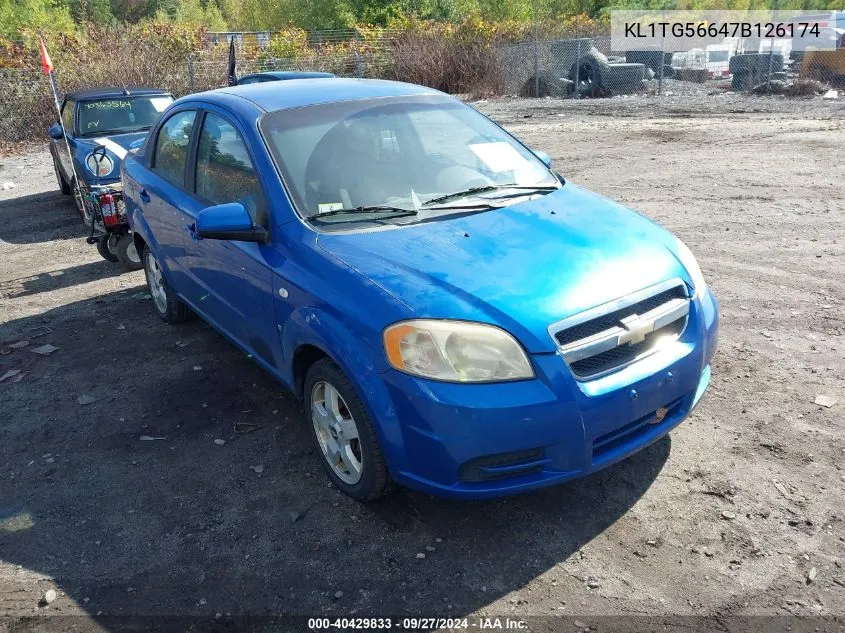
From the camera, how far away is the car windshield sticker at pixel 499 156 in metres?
4.09

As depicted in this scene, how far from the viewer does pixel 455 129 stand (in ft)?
14.1

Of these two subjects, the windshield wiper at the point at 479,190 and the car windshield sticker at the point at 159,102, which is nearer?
the windshield wiper at the point at 479,190

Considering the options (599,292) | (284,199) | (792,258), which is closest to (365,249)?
(284,199)

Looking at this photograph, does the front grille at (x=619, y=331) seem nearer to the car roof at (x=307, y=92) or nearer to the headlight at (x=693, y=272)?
the headlight at (x=693, y=272)

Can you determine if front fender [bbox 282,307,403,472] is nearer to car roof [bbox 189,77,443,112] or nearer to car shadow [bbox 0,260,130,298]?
car roof [bbox 189,77,443,112]

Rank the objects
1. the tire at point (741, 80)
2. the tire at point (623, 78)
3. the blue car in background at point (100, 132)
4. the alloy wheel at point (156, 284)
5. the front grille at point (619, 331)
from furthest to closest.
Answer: the tire at point (623, 78), the tire at point (741, 80), the blue car in background at point (100, 132), the alloy wheel at point (156, 284), the front grille at point (619, 331)

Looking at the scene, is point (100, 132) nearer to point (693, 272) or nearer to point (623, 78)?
point (693, 272)

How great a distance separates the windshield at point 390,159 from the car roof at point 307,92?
75mm

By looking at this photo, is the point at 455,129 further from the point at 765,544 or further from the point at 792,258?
the point at 792,258

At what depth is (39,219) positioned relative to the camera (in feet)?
32.7

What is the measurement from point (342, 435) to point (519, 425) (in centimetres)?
101

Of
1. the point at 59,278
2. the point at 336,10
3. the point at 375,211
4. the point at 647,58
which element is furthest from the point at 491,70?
the point at 375,211

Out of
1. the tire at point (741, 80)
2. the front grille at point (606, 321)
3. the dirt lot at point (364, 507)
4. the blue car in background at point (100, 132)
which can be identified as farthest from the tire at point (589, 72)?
the front grille at point (606, 321)

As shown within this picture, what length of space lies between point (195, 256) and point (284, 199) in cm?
126
